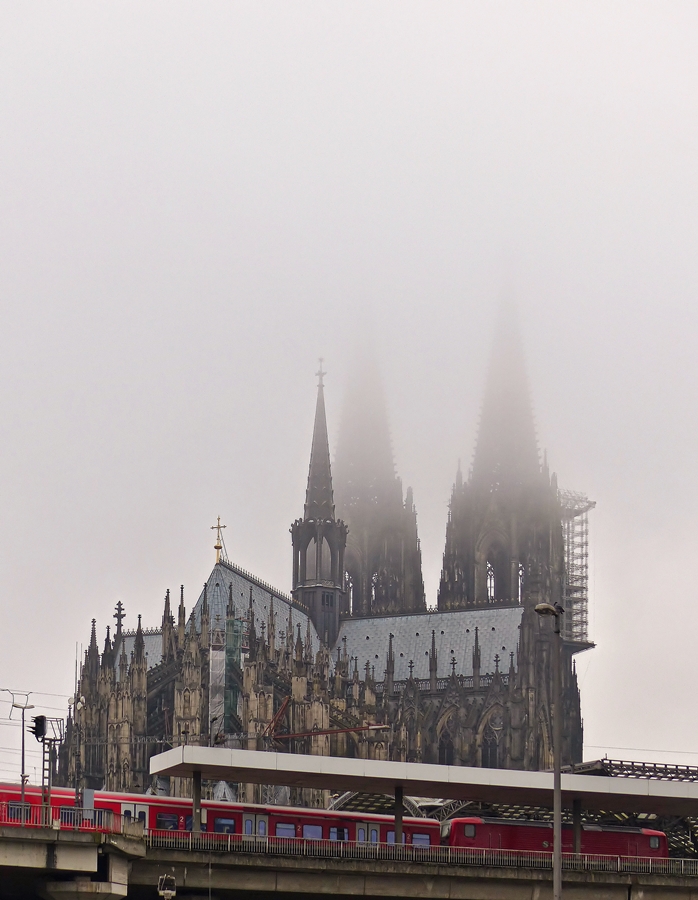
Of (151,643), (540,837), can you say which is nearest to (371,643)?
(151,643)

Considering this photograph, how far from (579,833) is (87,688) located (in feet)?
174

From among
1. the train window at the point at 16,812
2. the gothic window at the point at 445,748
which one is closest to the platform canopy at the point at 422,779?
the train window at the point at 16,812

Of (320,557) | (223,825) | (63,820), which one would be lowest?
(223,825)

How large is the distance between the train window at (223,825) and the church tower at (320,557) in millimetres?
90257

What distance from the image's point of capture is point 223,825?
6456 cm

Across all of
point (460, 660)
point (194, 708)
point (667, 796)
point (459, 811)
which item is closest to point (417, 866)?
point (667, 796)

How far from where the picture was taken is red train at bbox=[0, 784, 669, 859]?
6262 cm

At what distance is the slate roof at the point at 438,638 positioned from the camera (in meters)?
152

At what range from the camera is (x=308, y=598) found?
156250 millimetres

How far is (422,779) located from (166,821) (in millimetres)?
9845

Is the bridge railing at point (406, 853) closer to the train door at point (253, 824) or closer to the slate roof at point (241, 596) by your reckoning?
the train door at point (253, 824)

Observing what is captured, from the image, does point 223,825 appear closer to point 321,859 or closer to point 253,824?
point 253,824

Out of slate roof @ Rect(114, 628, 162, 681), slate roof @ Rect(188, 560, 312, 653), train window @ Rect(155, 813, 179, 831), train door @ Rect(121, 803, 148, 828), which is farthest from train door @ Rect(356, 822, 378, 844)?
slate roof @ Rect(114, 628, 162, 681)

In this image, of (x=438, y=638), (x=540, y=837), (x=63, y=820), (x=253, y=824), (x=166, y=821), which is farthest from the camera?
(x=438, y=638)
